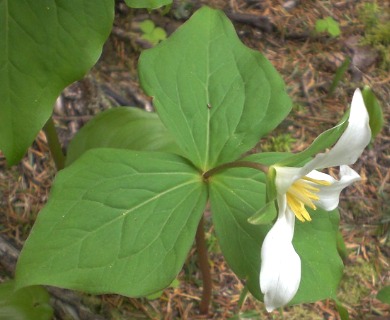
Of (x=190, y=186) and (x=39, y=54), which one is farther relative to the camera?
(x=190, y=186)

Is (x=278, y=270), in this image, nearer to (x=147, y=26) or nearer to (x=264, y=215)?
(x=264, y=215)

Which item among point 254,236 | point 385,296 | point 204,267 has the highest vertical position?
point 254,236

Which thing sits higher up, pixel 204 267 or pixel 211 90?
pixel 211 90

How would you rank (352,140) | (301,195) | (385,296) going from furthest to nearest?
1. (385,296)
2. (301,195)
3. (352,140)

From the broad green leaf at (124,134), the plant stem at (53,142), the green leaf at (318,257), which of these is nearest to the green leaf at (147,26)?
the broad green leaf at (124,134)

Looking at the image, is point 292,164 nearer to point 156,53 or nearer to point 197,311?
point 156,53

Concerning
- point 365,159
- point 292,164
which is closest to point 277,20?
point 365,159

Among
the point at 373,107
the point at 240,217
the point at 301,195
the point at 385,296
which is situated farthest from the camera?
the point at 373,107

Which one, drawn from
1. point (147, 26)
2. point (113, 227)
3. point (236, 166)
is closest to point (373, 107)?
point (236, 166)
